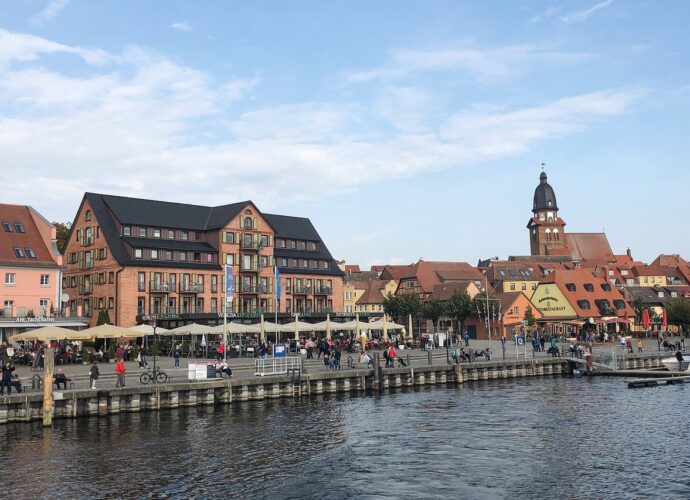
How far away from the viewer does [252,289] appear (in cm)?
9100

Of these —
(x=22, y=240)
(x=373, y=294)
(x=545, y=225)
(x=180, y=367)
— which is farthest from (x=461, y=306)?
(x=545, y=225)

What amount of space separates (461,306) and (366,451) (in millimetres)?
72330

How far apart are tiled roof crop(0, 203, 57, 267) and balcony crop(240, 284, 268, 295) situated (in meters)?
25.4

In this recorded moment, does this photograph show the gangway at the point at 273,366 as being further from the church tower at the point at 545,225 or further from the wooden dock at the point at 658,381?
the church tower at the point at 545,225

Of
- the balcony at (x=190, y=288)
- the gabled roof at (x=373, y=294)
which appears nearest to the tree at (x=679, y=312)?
the gabled roof at (x=373, y=294)

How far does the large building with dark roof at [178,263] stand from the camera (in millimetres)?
80562

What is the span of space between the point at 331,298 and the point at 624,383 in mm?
50054

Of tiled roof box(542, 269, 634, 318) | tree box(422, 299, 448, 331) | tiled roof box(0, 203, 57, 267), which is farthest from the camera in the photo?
tiled roof box(542, 269, 634, 318)

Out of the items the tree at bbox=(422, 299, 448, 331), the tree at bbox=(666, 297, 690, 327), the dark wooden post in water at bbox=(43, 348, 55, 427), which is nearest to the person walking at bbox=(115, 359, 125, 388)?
the dark wooden post in water at bbox=(43, 348, 55, 427)

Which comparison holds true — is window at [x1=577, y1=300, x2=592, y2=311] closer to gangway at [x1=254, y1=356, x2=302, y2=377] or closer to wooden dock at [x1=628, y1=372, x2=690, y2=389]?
wooden dock at [x1=628, y1=372, x2=690, y2=389]

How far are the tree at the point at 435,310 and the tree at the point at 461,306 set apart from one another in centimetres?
216

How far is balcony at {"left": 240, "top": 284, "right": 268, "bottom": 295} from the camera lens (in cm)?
9025

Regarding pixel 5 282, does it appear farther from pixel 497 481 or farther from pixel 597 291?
pixel 597 291

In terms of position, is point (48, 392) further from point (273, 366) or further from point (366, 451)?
point (366, 451)
